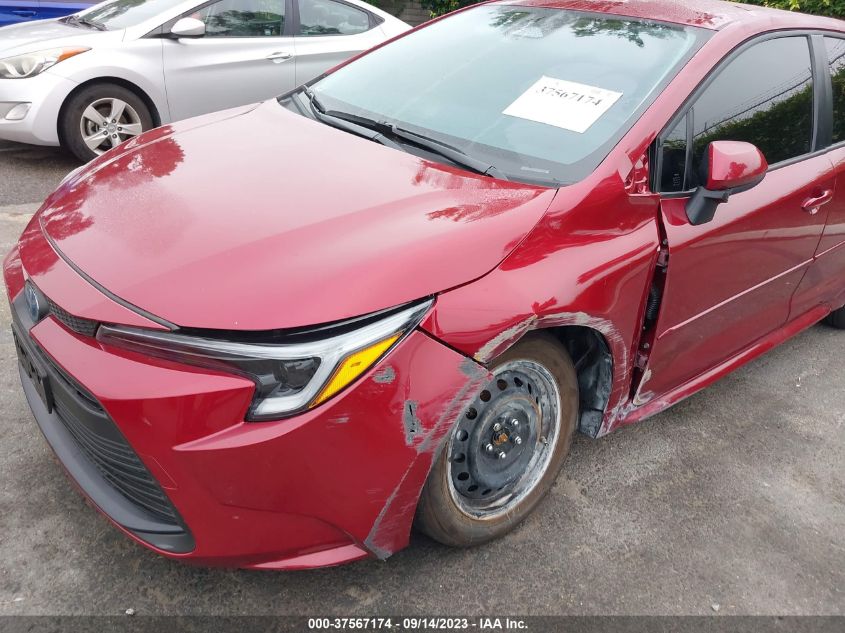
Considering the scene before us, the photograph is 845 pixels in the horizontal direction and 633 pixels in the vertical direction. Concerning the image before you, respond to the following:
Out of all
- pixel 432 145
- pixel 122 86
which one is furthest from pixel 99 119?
pixel 432 145

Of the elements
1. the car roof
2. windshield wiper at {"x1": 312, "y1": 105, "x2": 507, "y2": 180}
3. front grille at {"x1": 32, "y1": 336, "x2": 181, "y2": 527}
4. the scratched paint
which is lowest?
front grille at {"x1": 32, "y1": 336, "x2": 181, "y2": 527}

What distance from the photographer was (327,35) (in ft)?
19.3

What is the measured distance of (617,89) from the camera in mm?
2365

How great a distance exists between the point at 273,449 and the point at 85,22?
17.1 ft

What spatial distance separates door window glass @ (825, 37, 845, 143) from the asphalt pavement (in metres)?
1.25

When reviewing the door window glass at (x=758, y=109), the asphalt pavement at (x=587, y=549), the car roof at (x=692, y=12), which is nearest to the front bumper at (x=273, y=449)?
the asphalt pavement at (x=587, y=549)

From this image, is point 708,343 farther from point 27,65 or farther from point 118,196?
point 27,65

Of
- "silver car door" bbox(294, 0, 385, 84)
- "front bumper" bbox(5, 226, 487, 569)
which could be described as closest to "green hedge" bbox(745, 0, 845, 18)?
"silver car door" bbox(294, 0, 385, 84)

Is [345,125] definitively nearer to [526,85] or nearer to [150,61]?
[526,85]

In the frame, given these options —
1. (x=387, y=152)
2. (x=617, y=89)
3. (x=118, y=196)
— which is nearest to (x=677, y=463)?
(x=617, y=89)

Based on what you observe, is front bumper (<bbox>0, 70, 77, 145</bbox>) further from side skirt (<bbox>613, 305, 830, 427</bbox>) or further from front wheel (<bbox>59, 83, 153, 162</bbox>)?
side skirt (<bbox>613, 305, 830, 427</bbox>)

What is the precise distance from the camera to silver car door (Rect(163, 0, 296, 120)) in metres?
5.32

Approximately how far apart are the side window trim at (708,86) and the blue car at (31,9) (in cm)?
686

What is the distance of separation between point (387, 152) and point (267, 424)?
106cm
